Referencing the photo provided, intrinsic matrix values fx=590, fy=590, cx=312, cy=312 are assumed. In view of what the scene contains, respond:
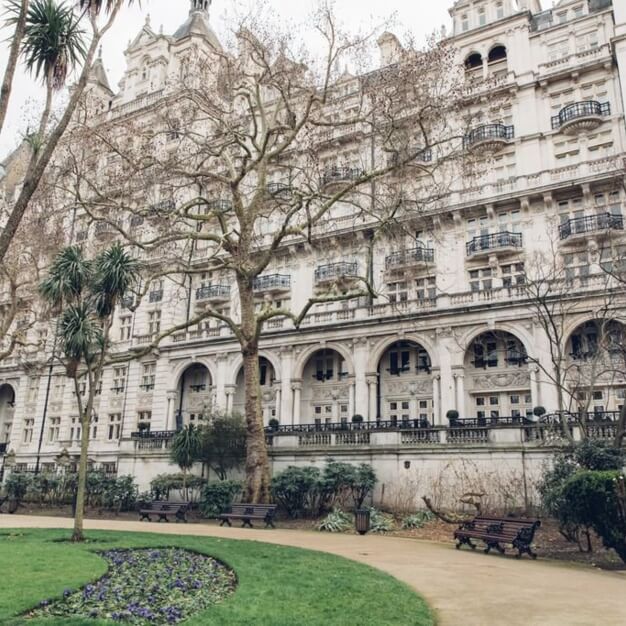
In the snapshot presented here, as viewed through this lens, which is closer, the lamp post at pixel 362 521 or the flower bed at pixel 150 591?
the flower bed at pixel 150 591

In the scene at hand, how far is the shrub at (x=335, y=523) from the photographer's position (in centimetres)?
2000

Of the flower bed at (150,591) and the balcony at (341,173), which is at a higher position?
the balcony at (341,173)

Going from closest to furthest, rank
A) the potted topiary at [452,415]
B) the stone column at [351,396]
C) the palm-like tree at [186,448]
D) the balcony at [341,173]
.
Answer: the palm-like tree at [186,448], the potted topiary at [452,415], the stone column at [351,396], the balcony at [341,173]

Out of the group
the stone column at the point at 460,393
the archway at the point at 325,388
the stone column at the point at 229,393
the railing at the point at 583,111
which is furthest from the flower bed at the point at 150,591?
the railing at the point at 583,111

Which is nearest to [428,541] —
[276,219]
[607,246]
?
[607,246]

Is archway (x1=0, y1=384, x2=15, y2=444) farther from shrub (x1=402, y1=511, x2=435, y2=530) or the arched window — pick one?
the arched window

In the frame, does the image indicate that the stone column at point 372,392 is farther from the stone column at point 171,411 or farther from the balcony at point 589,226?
the stone column at point 171,411

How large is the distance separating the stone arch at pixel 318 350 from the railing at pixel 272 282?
5239 mm

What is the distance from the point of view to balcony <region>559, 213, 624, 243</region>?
28.3 metres

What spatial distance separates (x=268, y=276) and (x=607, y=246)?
19.4 meters

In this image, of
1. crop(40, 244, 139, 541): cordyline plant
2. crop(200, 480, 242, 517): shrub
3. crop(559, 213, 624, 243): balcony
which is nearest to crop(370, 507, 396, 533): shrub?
crop(200, 480, 242, 517): shrub

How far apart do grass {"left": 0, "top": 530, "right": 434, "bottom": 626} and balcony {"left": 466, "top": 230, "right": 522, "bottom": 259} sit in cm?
2183

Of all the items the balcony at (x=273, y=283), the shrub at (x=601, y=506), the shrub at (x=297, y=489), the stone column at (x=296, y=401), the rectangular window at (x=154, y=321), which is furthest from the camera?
the rectangular window at (x=154, y=321)

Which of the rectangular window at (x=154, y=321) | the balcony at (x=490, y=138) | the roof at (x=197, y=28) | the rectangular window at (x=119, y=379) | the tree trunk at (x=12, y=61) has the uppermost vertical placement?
the roof at (x=197, y=28)
